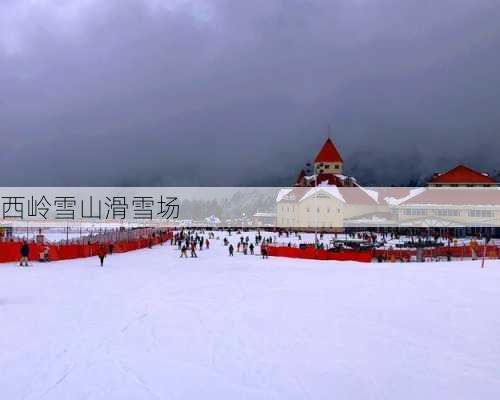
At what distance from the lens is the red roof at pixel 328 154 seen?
97562 millimetres

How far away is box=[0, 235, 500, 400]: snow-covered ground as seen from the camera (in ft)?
22.6

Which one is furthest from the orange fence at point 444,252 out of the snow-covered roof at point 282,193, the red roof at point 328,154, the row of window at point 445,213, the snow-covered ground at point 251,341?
the red roof at point 328,154

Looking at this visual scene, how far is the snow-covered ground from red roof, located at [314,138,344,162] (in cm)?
8232

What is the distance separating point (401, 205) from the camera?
238ft

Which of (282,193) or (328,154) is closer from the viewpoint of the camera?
(282,193)

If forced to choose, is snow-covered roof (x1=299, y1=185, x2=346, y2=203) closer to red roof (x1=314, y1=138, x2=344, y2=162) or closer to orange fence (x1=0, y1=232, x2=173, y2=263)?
red roof (x1=314, y1=138, x2=344, y2=162)

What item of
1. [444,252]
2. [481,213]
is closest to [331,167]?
[481,213]

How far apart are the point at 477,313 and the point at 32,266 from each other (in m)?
18.1

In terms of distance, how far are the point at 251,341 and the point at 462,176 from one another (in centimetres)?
7864

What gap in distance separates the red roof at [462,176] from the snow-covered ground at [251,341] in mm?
69137

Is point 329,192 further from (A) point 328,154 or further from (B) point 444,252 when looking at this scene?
(B) point 444,252

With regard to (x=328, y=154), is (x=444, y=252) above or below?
below

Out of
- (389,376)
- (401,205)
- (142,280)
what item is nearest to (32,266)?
(142,280)

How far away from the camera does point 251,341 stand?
900 cm
